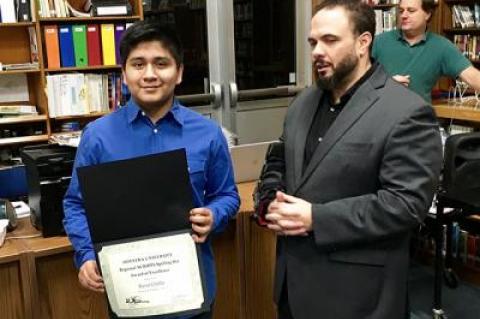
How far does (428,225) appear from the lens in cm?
318

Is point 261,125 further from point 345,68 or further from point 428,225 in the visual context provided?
point 345,68

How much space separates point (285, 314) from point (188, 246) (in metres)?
0.48

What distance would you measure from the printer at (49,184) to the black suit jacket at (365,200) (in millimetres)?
976

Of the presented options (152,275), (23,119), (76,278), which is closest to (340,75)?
(152,275)

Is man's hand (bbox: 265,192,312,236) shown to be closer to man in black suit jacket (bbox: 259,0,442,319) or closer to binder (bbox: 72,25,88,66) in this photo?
man in black suit jacket (bbox: 259,0,442,319)

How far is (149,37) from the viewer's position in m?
1.52

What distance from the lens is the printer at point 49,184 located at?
2133 mm

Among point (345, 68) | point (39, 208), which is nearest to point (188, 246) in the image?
point (345, 68)

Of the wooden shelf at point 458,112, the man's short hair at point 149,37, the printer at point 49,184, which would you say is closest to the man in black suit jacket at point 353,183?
the man's short hair at point 149,37

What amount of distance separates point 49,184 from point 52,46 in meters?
2.41

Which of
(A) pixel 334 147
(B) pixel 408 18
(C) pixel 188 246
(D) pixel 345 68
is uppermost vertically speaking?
(B) pixel 408 18

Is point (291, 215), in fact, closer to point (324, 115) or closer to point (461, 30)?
point (324, 115)

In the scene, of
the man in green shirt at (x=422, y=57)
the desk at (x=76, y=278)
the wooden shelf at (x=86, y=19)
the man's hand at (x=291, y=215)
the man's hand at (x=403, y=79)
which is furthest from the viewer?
the wooden shelf at (x=86, y=19)

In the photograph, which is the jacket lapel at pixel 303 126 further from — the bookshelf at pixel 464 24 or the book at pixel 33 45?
the bookshelf at pixel 464 24
